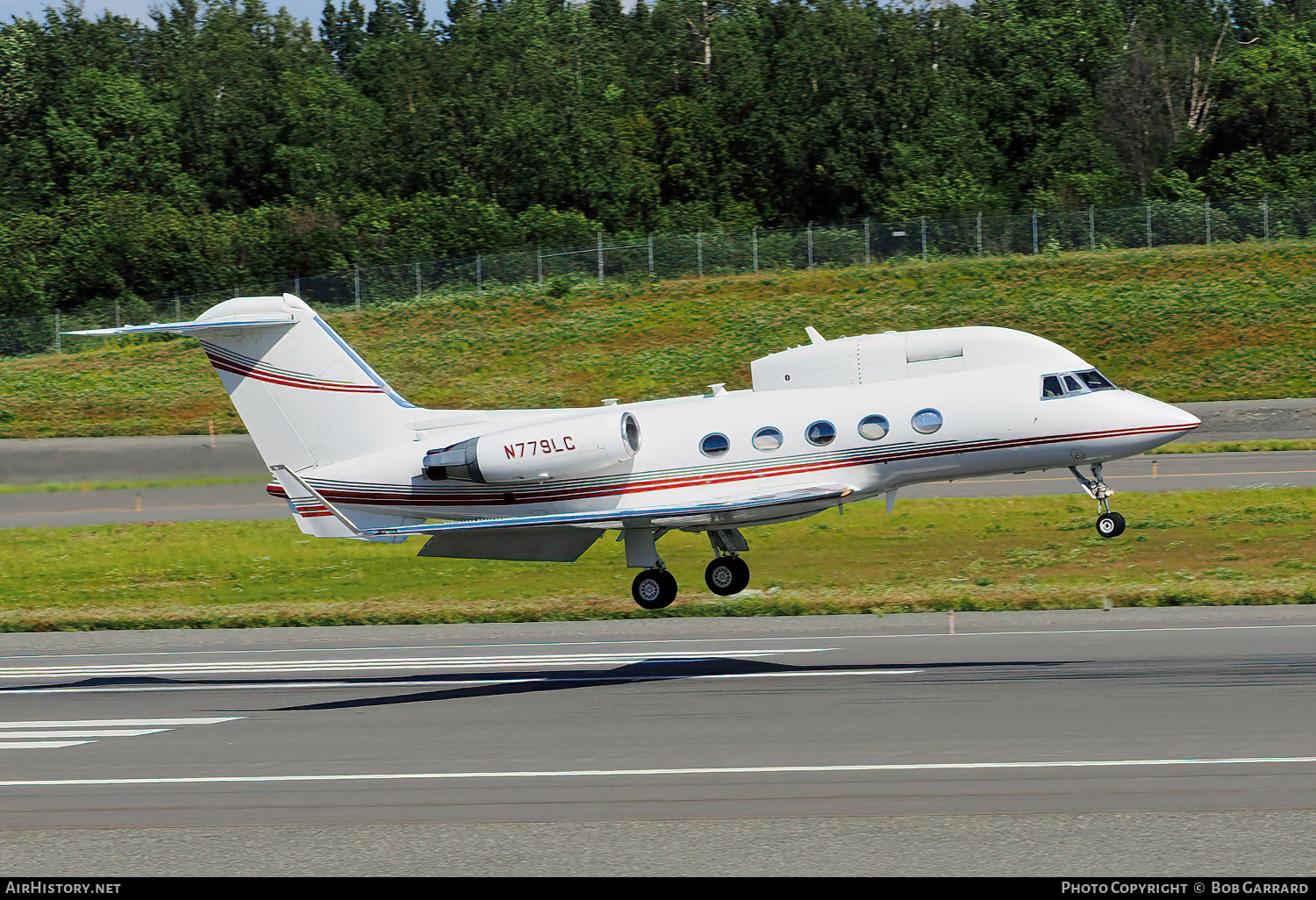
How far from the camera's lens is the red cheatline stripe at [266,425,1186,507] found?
2253 centimetres

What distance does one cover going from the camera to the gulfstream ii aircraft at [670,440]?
22.6 meters

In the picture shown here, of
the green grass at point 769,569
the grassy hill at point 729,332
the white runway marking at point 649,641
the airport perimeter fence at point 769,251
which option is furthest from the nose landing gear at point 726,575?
the airport perimeter fence at point 769,251

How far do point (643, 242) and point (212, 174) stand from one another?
123ft

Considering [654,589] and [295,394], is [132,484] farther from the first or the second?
[654,589]

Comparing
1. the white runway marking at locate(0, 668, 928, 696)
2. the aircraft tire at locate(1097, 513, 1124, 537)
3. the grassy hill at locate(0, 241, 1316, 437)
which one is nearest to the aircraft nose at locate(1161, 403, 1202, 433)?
the aircraft tire at locate(1097, 513, 1124, 537)

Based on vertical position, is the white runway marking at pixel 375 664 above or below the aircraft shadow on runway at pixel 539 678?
below

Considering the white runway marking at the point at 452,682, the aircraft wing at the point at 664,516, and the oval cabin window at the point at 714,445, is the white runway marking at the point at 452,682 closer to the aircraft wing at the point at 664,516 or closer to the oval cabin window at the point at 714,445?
the aircraft wing at the point at 664,516

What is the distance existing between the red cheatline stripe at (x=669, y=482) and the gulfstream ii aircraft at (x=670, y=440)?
29mm

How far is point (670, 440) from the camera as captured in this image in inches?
933

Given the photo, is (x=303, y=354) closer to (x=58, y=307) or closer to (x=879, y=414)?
(x=879, y=414)

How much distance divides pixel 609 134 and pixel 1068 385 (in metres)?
Result: 65.2

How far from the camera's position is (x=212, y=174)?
88.7m

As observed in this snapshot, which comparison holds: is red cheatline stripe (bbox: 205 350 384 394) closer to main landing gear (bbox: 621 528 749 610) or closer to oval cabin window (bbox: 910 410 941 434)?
main landing gear (bbox: 621 528 749 610)
